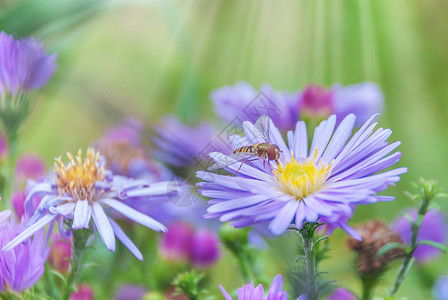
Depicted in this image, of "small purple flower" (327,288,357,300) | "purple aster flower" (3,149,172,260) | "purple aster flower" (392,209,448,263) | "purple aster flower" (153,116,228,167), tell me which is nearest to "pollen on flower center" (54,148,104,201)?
"purple aster flower" (3,149,172,260)

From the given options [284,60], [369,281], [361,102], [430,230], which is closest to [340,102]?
[361,102]

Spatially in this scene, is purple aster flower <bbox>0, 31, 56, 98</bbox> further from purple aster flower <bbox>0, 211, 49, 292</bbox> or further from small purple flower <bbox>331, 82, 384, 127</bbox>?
small purple flower <bbox>331, 82, 384, 127</bbox>

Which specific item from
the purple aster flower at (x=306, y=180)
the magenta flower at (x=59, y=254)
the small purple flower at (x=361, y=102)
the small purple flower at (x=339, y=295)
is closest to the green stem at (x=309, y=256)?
the purple aster flower at (x=306, y=180)

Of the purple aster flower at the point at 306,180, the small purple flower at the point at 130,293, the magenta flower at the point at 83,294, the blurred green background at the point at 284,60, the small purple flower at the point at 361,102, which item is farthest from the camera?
the blurred green background at the point at 284,60

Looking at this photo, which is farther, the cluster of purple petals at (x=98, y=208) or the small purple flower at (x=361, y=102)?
the small purple flower at (x=361, y=102)

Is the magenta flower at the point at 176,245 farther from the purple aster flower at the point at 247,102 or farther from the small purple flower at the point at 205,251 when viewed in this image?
the purple aster flower at the point at 247,102

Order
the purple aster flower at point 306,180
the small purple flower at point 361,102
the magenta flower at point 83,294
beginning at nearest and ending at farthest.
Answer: the purple aster flower at point 306,180 < the magenta flower at point 83,294 < the small purple flower at point 361,102

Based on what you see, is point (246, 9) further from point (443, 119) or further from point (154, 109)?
point (443, 119)

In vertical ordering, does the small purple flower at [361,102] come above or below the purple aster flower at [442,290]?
above
